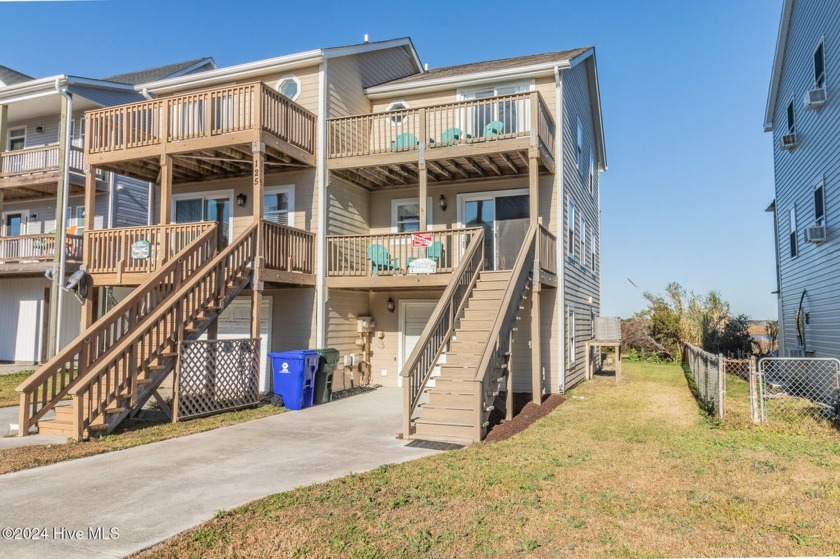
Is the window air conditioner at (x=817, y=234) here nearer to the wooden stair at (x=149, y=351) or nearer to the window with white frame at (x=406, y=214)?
the window with white frame at (x=406, y=214)

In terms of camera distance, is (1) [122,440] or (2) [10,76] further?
(2) [10,76]

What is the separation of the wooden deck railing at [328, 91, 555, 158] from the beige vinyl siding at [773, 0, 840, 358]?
20.2 feet

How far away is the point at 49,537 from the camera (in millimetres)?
4621

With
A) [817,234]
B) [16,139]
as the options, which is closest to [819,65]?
[817,234]

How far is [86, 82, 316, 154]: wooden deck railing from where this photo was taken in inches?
488

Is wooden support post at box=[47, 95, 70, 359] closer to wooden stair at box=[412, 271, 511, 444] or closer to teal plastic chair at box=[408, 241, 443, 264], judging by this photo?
teal plastic chair at box=[408, 241, 443, 264]

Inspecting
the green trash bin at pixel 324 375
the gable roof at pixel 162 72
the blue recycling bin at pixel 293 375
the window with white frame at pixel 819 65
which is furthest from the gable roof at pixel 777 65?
the gable roof at pixel 162 72

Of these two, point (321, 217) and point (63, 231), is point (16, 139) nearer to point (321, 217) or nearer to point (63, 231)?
point (63, 231)

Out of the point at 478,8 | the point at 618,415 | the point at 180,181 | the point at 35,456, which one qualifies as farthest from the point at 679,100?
the point at 35,456

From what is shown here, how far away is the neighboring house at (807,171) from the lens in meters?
13.2

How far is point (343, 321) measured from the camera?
1460 cm

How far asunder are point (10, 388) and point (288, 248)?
7.83m

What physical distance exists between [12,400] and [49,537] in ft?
31.3

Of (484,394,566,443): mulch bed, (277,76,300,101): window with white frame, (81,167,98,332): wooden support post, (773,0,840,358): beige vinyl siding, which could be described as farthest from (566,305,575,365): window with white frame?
(81,167,98,332): wooden support post
